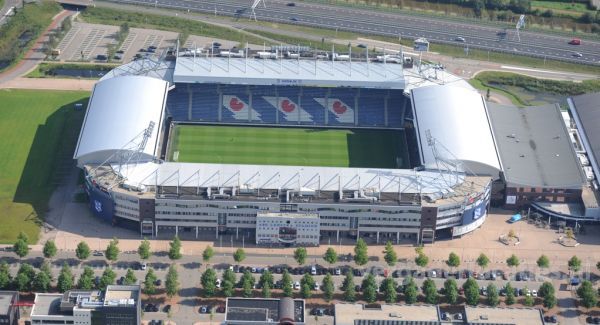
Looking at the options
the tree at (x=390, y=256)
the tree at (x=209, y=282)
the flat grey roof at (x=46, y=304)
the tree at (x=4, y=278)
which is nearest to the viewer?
the flat grey roof at (x=46, y=304)

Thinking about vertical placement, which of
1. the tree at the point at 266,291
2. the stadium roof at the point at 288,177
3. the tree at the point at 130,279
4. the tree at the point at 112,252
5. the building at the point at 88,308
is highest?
the stadium roof at the point at 288,177

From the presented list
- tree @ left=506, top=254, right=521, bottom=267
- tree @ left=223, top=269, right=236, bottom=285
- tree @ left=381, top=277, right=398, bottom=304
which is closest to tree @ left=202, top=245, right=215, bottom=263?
tree @ left=223, top=269, right=236, bottom=285

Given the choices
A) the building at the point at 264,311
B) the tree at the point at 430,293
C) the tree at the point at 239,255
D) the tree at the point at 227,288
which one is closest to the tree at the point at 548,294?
the tree at the point at 430,293

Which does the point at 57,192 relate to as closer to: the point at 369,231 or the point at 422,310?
the point at 369,231

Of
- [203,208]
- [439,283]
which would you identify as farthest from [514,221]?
[203,208]

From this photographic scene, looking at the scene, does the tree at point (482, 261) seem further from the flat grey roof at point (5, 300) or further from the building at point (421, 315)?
the flat grey roof at point (5, 300)

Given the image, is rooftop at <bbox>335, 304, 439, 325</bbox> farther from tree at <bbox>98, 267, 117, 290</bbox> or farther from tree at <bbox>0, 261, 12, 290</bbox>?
tree at <bbox>0, 261, 12, 290</bbox>
